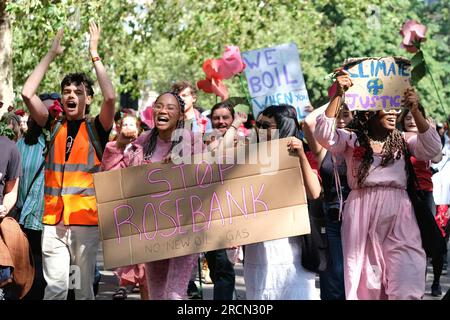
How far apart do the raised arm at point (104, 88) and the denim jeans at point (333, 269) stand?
1822 mm

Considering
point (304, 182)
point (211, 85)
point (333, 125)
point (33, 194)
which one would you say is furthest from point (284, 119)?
point (211, 85)

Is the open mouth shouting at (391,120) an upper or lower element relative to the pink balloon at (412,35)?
lower

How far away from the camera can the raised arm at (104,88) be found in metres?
7.85

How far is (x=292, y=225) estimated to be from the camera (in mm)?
7469

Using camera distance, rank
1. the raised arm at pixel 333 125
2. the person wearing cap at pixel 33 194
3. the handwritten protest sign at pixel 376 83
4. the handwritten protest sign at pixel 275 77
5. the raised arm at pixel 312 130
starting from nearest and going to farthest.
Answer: the raised arm at pixel 333 125 → the handwritten protest sign at pixel 376 83 → the raised arm at pixel 312 130 → the person wearing cap at pixel 33 194 → the handwritten protest sign at pixel 275 77

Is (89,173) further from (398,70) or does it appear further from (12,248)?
(398,70)

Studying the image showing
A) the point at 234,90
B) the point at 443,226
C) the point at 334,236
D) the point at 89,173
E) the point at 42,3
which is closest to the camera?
the point at 89,173

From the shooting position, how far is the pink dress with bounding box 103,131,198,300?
7422mm

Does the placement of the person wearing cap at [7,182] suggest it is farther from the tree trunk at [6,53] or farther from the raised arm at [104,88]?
the tree trunk at [6,53]

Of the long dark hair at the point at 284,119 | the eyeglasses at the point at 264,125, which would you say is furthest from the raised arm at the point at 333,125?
the eyeglasses at the point at 264,125

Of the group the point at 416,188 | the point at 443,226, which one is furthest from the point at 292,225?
the point at 443,226

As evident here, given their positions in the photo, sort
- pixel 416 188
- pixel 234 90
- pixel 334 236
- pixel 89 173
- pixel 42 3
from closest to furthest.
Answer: pixel 416 188 → pixel 89 173 → pixel 334 236 → pixel 42 3 → pixel 234 90

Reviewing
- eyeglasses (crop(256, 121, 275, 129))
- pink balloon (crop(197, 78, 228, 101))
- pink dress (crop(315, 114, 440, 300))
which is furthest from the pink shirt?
pink balloon (crop(197, 78, 228, 101))
